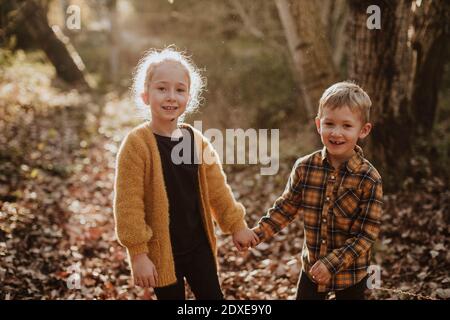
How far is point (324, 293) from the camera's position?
2.83m

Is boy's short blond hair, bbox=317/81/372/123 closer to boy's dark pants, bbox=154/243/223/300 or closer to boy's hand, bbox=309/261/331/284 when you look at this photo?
boy's hand, bbox=309/261/331/284

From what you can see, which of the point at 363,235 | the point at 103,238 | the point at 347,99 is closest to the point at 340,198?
the point at 363,235

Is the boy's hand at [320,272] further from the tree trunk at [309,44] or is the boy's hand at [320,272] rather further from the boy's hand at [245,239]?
the tree trunk at [309,44]

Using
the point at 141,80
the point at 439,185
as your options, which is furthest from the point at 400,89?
the point at 141,80

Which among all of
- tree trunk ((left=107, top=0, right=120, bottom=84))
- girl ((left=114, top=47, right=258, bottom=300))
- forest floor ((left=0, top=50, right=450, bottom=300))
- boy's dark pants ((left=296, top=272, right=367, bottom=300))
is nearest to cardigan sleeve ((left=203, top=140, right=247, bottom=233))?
girl ((left=114, top=47, right=258, bottom=300))

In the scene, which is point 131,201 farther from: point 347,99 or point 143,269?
point 347,99

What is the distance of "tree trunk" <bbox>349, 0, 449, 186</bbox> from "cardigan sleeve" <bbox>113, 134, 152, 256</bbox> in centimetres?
336

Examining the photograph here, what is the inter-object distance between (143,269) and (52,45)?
41.9 ft

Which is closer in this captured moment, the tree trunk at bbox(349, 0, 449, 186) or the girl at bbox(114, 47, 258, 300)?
the girl at bbox(114, 47, 258, 300)

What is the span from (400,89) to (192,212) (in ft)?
11.6

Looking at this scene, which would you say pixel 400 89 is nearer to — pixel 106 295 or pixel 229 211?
pixel 229 211

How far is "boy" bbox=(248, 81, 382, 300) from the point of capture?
2.59 meters
